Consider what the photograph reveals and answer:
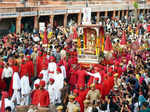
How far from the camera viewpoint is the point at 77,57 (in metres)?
13.9

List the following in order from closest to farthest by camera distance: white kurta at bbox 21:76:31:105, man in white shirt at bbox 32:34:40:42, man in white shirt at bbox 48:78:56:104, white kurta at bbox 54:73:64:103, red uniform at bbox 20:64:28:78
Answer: man in white shirt at bbox 48:78:56:104 < white kurta at bbox 21:76:31:105 < white kurta at bbox 54:73:64:103 < red uniform at bbox 20:64:28:78 < man in white shirt at bbox 32:34:40:42

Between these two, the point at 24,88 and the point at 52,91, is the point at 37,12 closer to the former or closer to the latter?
the point at 24,88

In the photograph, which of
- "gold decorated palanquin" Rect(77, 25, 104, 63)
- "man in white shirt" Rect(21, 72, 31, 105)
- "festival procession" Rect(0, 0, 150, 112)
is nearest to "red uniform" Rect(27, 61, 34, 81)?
"festival procession" Rect(0, 0, 150, 112)

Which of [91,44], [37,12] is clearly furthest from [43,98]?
[37,12]

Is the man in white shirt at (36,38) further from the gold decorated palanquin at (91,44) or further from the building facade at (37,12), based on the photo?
the gold decorated palanquin at (91,44)

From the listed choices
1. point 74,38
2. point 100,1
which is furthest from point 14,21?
point 100,1

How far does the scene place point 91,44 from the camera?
1427 centimetres

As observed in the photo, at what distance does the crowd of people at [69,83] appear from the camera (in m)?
8.20

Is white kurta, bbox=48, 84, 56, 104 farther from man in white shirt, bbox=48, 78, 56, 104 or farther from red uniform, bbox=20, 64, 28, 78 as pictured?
red uniform, bbox=20, 64, 28, 78

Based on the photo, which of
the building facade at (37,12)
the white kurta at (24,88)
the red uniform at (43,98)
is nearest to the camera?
the red uniform at (43,98)

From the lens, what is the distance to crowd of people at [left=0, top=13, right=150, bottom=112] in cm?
820

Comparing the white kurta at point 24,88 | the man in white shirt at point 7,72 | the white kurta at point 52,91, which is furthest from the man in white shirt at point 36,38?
the white kurta at point 52,91

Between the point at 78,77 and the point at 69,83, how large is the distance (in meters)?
1.17

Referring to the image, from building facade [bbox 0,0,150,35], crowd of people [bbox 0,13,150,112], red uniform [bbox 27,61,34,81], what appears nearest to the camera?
crowd of people [bbox 0,13,150,112]
